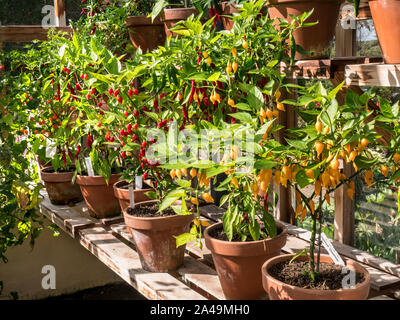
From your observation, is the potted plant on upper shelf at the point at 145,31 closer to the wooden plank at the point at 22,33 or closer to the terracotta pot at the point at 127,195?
the terracotta pot at the point at 127,195

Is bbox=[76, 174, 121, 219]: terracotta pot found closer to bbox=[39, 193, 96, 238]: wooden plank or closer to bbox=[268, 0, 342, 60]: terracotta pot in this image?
bbox=[39, 193, 96, 238]: wooden plank

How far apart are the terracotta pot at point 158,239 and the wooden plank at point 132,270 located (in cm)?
4

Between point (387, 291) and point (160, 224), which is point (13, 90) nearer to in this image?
point (160, 224)

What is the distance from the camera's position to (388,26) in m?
1.19

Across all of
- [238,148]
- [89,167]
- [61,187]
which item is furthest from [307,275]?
[61,187]

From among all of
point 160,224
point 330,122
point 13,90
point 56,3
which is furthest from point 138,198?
point 56,3

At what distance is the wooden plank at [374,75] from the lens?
3.94 ft

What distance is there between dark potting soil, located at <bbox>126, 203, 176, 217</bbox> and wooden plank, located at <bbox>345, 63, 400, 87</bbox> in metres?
0.82

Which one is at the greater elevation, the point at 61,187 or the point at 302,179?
the point at 302,179

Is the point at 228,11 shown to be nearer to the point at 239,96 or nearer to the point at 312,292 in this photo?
the point at 239,96

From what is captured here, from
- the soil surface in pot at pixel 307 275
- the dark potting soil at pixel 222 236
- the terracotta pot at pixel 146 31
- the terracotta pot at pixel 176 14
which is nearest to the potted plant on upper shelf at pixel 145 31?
the terracotta pot at pixel 146 31

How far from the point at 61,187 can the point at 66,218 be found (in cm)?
29

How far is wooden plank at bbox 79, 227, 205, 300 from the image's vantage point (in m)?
1.61

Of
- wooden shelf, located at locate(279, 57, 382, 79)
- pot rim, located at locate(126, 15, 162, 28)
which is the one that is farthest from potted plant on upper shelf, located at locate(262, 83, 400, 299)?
pot rim, located at locate(126, 15, 162, 28)
